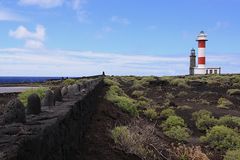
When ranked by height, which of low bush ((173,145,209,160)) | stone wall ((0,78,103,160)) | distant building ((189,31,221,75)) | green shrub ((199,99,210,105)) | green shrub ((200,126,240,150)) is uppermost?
distant building ((189,31,221,75))

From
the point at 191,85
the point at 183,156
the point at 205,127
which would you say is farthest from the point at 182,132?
the point at 191,85

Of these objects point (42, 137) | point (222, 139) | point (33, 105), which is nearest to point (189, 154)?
point (222, 139)

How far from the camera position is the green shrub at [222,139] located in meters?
16.6

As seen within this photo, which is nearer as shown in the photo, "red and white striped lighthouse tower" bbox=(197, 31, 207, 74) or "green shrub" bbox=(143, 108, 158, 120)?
"green shrub" bbox=(143, 108, 158, 120)

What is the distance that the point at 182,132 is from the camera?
18.0 metres

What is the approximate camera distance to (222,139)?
17203mm

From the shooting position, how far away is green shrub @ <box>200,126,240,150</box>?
54.5 feet

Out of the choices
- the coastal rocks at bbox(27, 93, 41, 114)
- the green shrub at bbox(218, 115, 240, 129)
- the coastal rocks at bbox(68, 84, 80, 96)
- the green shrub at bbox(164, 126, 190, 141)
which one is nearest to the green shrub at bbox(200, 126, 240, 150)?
the green shrub at bbox(164, 126, 190, 141)

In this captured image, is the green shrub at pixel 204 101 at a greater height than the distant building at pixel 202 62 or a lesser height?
lesser

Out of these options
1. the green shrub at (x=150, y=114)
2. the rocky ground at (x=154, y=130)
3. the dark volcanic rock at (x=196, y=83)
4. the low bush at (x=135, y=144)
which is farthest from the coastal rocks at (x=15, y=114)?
the dark volcanic rock at (x=196, y=83)

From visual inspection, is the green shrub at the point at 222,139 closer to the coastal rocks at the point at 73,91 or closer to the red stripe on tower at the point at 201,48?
the coastal rocks at the point at 73,91

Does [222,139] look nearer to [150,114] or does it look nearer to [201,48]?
[150,114]

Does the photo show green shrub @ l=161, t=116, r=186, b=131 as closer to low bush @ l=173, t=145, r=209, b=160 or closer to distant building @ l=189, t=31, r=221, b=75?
low bush @ l=173, t=145, r=209, b=160

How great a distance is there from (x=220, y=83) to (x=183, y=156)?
127 feet
